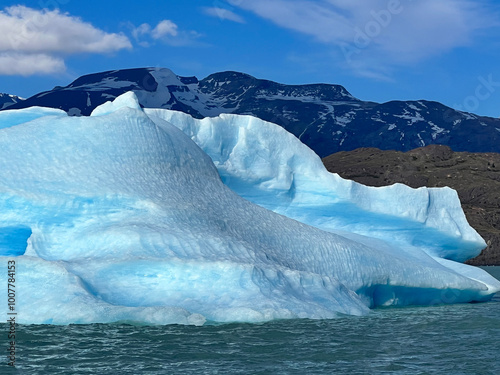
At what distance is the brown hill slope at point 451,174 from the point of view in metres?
67.1

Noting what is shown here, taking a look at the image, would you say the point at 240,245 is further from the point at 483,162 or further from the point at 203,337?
the point at 483,162

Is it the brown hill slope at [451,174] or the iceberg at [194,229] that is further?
the brown hill slope at [451,174]

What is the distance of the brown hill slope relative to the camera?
67062 millimetres

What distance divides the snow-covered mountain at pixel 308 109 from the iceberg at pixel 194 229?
116m

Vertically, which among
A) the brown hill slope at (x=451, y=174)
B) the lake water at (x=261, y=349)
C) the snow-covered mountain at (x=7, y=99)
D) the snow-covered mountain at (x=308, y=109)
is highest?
the snow-covered mountain at (x=7, y=99)

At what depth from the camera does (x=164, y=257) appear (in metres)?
11.2

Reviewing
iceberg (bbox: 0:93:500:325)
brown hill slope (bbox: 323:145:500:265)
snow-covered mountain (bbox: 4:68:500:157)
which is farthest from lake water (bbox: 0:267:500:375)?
snow-covered mountain (bbox: 4:68:500:157)

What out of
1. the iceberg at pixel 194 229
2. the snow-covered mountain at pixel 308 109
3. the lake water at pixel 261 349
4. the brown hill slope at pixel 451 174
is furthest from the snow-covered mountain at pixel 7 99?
the lake water at pixel 261 349

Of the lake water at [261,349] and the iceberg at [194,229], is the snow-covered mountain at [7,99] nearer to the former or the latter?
the iceberg at [194,229]

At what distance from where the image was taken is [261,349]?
29.0 feet

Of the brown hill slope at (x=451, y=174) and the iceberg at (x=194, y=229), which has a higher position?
A: the brown hill slope at (x=451, y=174)

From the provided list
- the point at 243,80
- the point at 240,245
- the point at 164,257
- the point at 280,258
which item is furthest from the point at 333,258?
the point at 243,80

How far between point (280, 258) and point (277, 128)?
21.2 feet

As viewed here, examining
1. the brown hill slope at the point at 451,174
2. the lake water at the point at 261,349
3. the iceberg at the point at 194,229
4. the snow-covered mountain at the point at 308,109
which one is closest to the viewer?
the lake water at the point at 261,349
